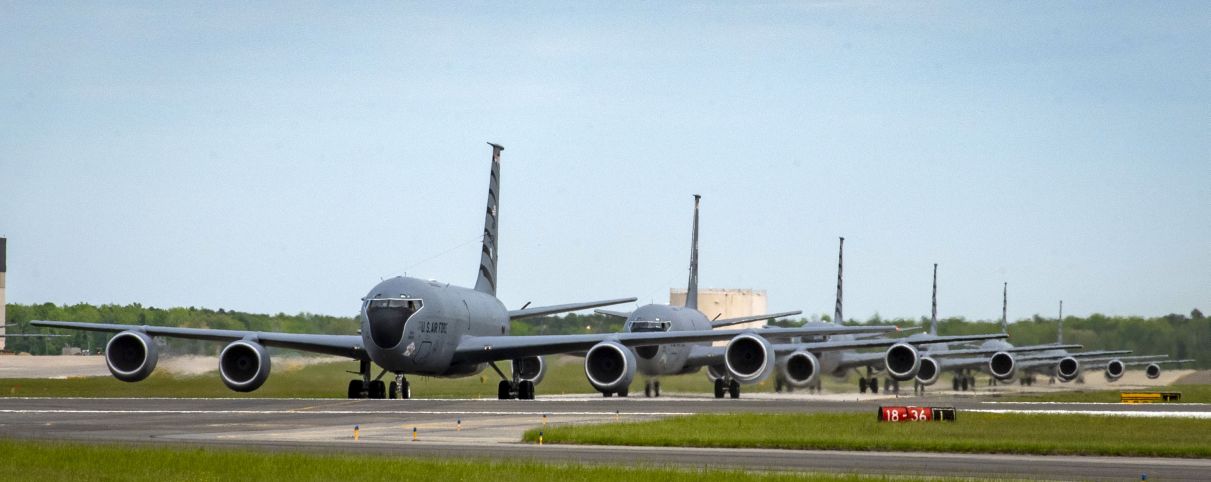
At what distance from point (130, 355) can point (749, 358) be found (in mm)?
20719

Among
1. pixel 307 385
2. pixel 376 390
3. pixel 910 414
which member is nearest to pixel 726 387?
pixel 307 385

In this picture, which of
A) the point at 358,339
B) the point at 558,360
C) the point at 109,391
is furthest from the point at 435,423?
the point at 558,360

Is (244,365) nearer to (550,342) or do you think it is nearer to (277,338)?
(277,338)

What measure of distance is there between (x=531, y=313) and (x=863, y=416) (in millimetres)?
19424

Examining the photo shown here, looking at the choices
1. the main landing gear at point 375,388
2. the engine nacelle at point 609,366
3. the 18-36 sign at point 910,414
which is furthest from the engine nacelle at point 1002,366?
the 18-36 sign at point 910,414

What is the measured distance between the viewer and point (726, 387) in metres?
63.3

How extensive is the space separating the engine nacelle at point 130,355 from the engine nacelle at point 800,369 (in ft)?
96.9

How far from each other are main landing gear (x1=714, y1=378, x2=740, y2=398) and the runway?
18975mm

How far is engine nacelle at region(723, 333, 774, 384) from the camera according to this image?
50.9m

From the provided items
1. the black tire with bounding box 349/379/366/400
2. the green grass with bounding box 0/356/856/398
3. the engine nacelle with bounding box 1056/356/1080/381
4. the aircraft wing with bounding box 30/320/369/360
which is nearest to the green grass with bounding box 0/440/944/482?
the aircraft wing with bounding box 30/320/369/360

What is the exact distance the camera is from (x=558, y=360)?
215 feet

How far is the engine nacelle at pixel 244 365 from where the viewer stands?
47406mm

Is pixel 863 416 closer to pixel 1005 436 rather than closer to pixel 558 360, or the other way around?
pixel 1005 436

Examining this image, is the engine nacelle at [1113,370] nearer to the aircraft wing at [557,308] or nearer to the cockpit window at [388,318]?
the aircraft wing at [557,308]
